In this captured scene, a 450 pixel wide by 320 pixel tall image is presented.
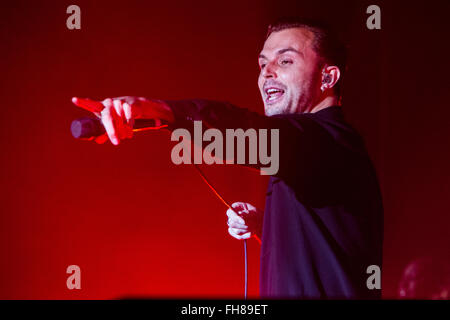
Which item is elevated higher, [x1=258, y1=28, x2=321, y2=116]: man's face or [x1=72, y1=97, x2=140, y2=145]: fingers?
[x1=258, y1=28, x2=321, y2=116]: man's face

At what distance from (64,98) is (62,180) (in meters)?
0.36

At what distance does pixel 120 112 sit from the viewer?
2.97ft

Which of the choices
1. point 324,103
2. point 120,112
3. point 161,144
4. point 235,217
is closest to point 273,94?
point 324,103

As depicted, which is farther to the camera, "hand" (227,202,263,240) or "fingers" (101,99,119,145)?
"hand" (227,202,263,240)

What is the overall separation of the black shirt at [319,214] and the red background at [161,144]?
0.76 metres

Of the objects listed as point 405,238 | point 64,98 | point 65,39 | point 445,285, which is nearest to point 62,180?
point 64,98

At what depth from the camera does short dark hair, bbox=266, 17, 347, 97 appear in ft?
4.92

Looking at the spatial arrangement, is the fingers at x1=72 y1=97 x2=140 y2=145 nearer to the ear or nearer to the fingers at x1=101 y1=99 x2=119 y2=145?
the fingers at x1=101 y1=99 x2=119 y2=145

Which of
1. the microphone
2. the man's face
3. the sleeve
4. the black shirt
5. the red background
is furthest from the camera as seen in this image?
the red background

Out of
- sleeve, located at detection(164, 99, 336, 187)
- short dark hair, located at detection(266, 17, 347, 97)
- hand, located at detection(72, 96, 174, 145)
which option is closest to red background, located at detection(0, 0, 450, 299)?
short dark hair, located at detection(266, 17, 347, 97)

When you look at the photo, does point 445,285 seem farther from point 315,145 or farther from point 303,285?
point 315,145

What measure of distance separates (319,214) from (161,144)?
3.32 feet

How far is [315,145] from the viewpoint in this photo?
115 cm
